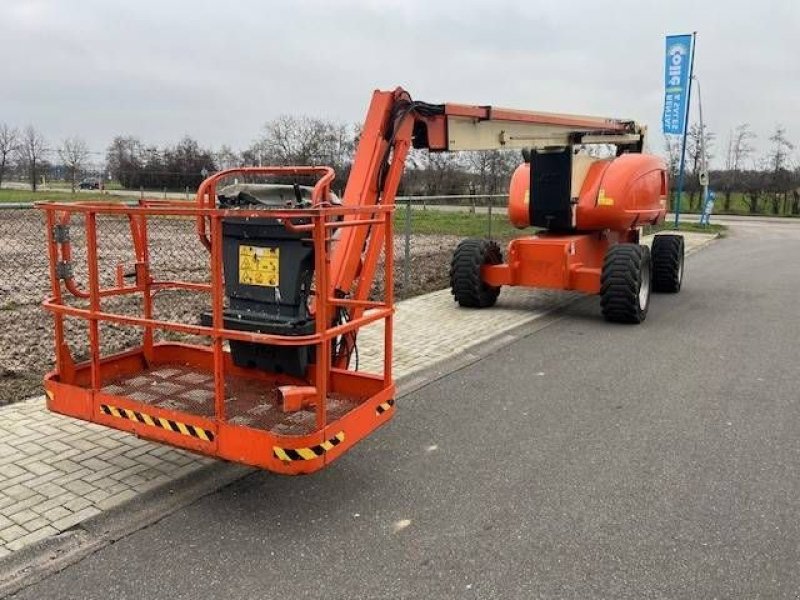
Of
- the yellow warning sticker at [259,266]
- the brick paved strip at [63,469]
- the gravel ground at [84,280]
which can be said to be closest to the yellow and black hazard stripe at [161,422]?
the brick paved strip at [63,469]

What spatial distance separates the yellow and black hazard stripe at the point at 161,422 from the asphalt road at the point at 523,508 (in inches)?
17.7

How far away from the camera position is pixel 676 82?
24812 mm

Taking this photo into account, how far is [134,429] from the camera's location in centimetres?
407

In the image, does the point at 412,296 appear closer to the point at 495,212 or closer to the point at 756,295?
the point at 756,295

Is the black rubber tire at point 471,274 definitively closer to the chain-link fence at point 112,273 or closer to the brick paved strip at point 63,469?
the chain-link fence at point 112,273

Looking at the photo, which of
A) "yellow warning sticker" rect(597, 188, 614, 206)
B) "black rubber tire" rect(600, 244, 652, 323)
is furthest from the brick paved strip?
"yellow warning sticker" rect(597, 188, 614, 206)

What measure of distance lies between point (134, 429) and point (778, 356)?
21.4ft

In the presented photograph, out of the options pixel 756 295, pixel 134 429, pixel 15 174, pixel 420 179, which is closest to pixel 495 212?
pixel 420 179

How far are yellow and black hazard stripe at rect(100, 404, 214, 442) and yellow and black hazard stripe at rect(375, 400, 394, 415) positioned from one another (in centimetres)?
98

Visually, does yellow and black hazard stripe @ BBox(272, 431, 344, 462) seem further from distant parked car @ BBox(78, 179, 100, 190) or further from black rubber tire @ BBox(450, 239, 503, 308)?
distant parked car @ BBox(78, 179, 100, 190)

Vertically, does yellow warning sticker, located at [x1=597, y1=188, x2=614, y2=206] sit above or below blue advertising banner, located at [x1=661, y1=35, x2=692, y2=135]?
below

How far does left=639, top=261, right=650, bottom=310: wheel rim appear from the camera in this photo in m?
9.26

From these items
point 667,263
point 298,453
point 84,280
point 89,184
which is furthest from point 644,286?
point 89,184

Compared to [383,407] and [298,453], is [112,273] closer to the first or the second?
[383,407]
